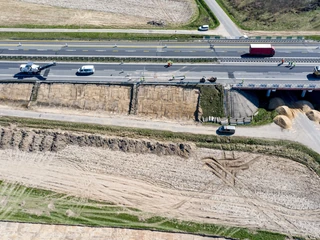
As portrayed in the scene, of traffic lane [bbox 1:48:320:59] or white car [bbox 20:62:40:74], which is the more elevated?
traffic lane [bbox 1:48:320:59]

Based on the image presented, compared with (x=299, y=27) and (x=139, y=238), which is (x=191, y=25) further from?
(x=139, y=238)

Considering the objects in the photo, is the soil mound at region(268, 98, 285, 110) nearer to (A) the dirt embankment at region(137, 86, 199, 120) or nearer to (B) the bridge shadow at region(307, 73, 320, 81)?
(B) the bridge shadow at region(307, 73, 320, 81)

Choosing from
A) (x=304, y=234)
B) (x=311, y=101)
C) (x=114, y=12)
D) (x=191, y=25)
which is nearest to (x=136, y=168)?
(x=304, y=234)

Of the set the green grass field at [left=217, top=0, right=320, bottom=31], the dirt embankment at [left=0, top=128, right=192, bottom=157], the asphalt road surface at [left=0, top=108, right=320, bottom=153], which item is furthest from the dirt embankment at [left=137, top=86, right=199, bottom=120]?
the green grass field at [left=217, top=0, right=320, bottom=31]

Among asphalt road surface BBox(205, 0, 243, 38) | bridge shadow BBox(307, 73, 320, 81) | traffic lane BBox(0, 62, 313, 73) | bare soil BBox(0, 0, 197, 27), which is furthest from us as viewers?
bare soil BBox(0, 0, 197, 27)

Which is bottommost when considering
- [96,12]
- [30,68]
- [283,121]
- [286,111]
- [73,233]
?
[73,233]

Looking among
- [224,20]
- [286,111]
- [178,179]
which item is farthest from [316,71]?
[178,179]

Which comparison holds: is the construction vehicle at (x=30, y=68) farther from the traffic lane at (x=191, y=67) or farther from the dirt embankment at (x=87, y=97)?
the dirt embankment at (x=87, y=97)

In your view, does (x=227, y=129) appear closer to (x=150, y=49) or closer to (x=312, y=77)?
(x=312, y=77)
